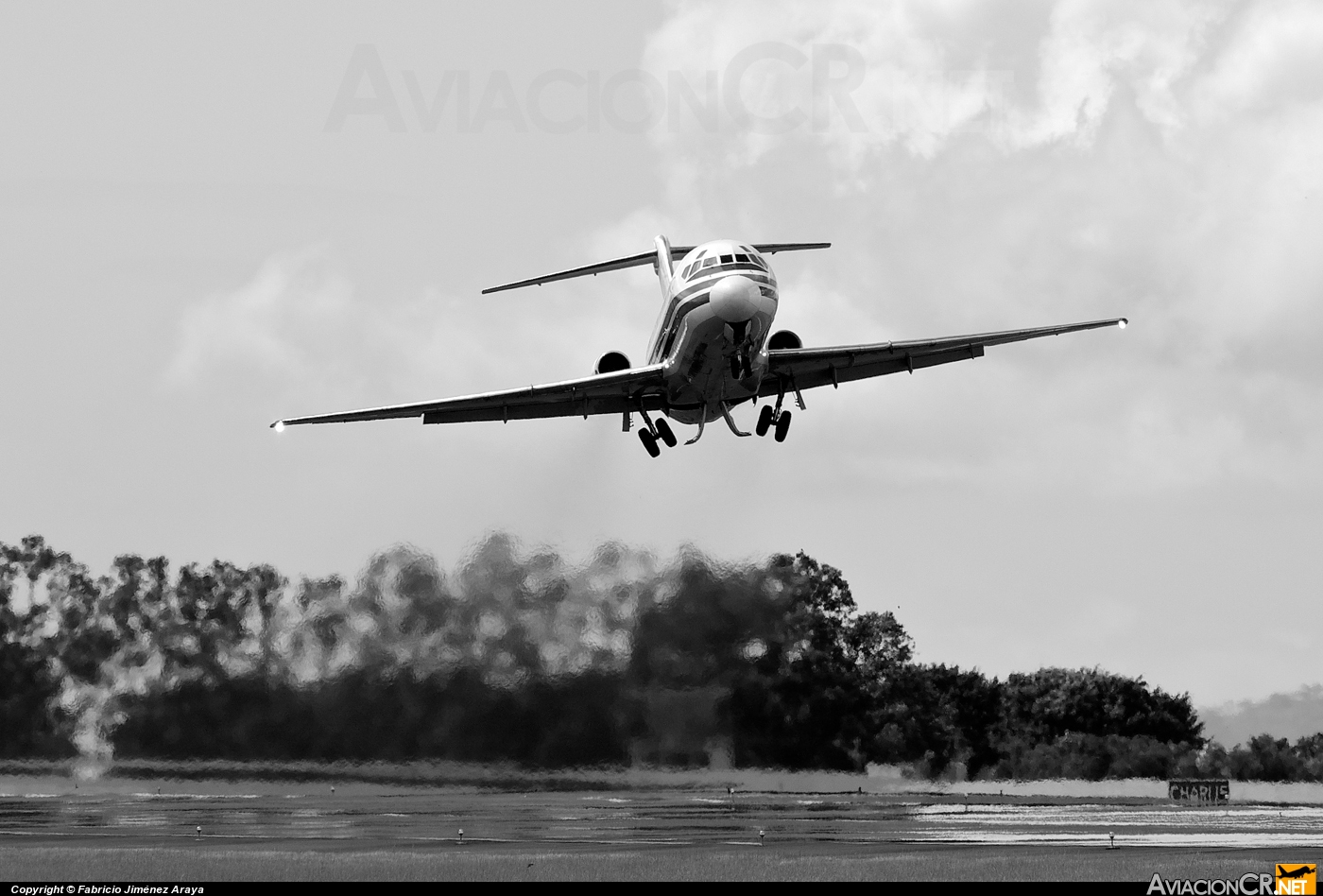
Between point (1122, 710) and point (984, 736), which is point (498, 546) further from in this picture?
point (1122, 710)

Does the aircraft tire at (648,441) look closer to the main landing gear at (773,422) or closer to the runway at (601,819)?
the main landing gear at (773,422)

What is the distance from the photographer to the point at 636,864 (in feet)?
113

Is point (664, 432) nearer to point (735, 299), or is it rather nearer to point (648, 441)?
point (648, 441)

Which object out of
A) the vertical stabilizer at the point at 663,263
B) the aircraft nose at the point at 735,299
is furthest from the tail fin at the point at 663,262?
the aircraft nose at the point at 735,299

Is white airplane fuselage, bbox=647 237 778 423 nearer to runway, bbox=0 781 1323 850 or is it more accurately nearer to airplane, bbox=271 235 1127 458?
airplane, bbox=271 235 1127 458

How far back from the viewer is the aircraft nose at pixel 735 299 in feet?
117

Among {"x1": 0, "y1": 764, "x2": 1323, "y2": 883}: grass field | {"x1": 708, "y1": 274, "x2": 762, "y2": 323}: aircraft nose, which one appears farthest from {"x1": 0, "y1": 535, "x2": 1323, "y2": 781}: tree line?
{"x1": 708, "y1": 274, "x2": 762, "y2": 323}: aircraft nose

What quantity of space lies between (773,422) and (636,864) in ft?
40.4

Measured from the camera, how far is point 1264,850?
35812 millimetres

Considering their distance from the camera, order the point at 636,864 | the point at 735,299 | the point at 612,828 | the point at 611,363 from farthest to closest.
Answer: the point at 612,828
the point at 611,363
the point at 735,299
the point at 636,864

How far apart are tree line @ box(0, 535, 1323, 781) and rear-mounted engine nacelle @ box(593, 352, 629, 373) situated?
307 inches

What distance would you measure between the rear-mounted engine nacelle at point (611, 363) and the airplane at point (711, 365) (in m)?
0.02

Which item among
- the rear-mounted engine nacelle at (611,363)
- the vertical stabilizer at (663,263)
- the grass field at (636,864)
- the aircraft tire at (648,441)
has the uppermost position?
the vertical stabilizer at (663,263)

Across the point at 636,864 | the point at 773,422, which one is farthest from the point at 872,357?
the point at 636,864
